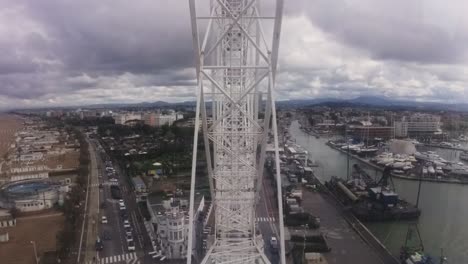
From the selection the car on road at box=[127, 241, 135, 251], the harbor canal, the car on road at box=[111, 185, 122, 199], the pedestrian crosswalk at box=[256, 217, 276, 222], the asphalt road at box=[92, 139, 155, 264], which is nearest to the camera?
the asphalt road at box=[92, 139, 155, 264]

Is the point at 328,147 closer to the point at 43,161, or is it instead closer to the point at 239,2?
the point at 43,161

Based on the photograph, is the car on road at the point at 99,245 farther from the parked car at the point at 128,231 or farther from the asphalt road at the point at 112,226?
the parked car at the point at 128,231

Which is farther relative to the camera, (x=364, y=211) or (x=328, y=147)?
(x=328, y=147)

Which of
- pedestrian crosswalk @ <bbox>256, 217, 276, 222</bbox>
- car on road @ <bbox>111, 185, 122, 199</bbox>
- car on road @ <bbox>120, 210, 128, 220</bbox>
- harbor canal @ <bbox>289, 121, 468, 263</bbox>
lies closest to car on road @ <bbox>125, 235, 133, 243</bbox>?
car on road @ <bbox>120, 210, 128, 220</bbox>

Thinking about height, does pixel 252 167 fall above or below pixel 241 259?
above

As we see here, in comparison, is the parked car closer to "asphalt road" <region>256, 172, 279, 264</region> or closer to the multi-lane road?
the multi-lane road

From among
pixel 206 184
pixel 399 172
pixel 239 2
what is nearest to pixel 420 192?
pixel 399 172
